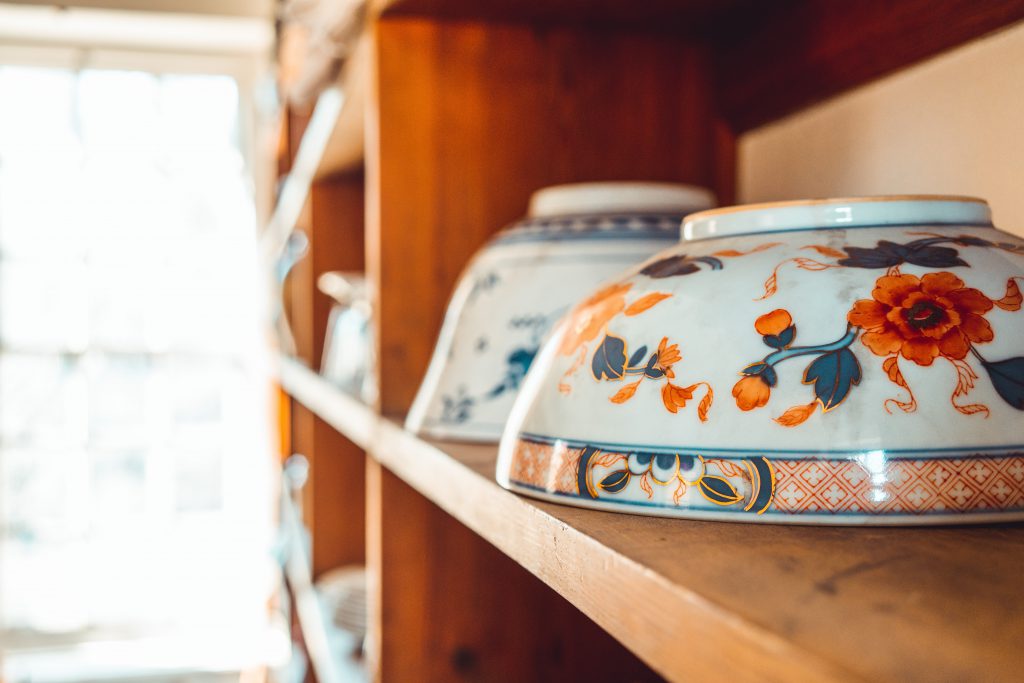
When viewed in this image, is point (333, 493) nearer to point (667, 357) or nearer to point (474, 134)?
point (474, 134)

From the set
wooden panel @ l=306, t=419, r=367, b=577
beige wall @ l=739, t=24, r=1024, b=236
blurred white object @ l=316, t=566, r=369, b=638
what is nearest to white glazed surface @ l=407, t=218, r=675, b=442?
beige wall @ l=739, t=24, r=1024, b=236

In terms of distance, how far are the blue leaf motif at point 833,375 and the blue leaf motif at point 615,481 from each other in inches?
2.9

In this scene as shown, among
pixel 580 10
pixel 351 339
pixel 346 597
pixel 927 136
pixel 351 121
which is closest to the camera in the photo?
pixel 927 136

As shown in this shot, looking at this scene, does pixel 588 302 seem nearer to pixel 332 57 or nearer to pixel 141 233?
pixel 332 57

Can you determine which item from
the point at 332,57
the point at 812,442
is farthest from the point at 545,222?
the point at 332,57

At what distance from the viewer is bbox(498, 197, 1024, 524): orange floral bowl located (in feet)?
1.05

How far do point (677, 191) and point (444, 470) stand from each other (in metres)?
0.25

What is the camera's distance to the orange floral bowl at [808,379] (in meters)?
0.32

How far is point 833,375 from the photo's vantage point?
1.10 ft

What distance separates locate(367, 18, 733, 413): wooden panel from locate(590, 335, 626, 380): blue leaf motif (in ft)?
1.41

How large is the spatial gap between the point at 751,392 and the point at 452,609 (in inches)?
21.5

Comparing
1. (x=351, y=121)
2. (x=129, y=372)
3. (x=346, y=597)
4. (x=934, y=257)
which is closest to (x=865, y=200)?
(x=934, y=257)

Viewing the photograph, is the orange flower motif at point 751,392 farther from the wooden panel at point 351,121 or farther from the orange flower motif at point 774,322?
the wooden panel at point 351,121

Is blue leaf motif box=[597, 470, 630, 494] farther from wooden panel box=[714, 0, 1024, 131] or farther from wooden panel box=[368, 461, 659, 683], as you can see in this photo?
wooden panel box=[368, 461, 659, 683]
